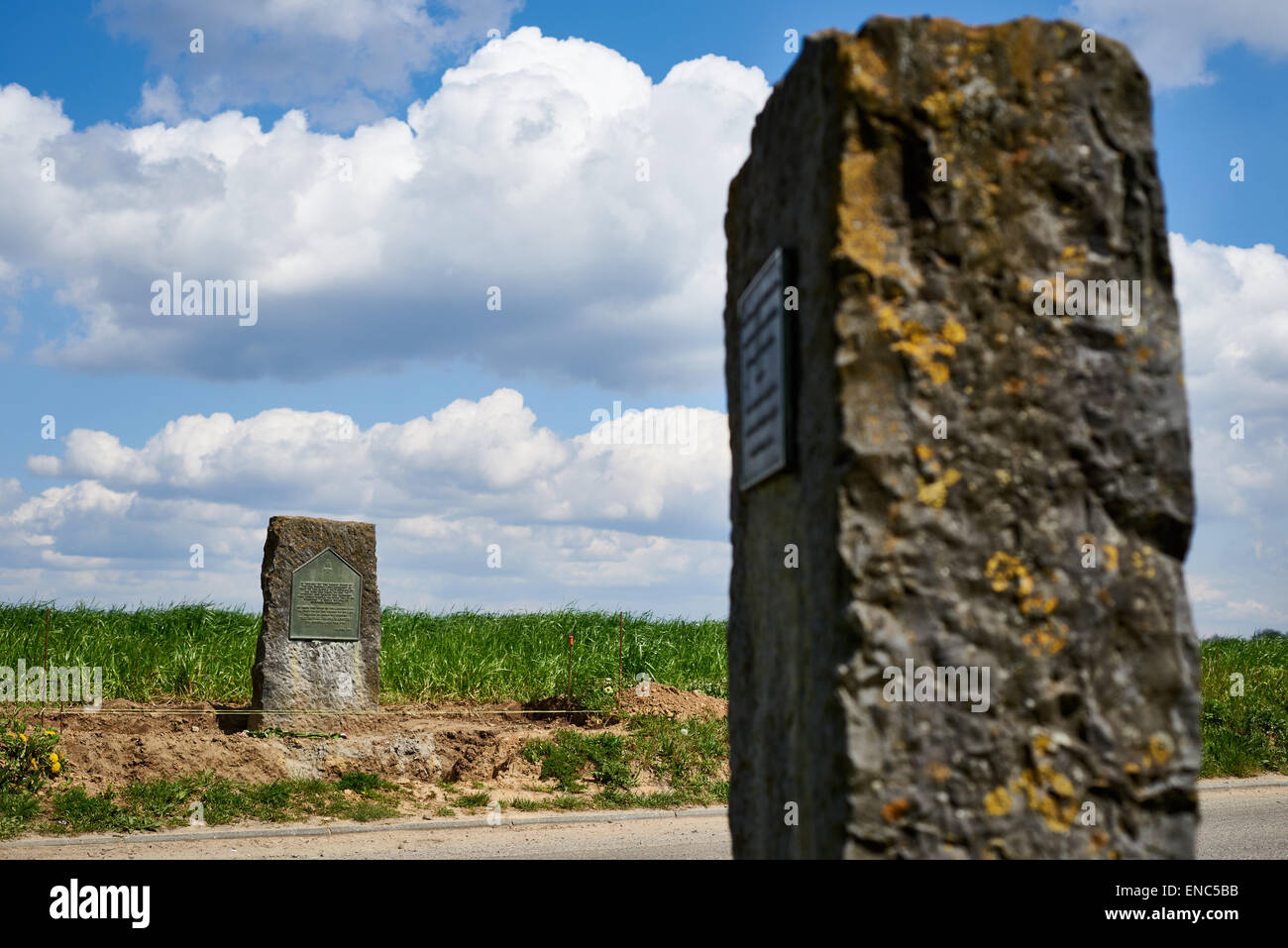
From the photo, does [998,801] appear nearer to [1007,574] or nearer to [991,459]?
[1007,574]

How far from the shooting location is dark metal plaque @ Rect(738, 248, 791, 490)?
2.95 m

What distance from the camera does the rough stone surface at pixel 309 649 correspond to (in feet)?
35.3

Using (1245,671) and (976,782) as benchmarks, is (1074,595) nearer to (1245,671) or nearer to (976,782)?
(976,782)

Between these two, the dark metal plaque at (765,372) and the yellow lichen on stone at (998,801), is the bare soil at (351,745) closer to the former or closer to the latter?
the dark metal plaque at (765,372)

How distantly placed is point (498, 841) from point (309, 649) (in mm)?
3976

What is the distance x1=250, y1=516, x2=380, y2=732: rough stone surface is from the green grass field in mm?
1679

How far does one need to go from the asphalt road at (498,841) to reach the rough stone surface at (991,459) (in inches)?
206

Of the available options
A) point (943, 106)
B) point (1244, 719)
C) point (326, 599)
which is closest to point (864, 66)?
point (943, 106)

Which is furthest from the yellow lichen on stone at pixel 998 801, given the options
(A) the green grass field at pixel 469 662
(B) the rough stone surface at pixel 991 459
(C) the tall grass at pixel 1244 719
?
(C) the tall grass at pixel 1244 719

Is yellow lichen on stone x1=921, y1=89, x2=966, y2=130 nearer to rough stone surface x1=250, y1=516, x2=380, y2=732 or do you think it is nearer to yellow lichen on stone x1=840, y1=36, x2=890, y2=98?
yellow lichen on stone x1=840, y1=36, x2=890, y2=98

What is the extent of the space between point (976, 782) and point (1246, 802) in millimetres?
9643

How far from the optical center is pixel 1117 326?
2725 mm
